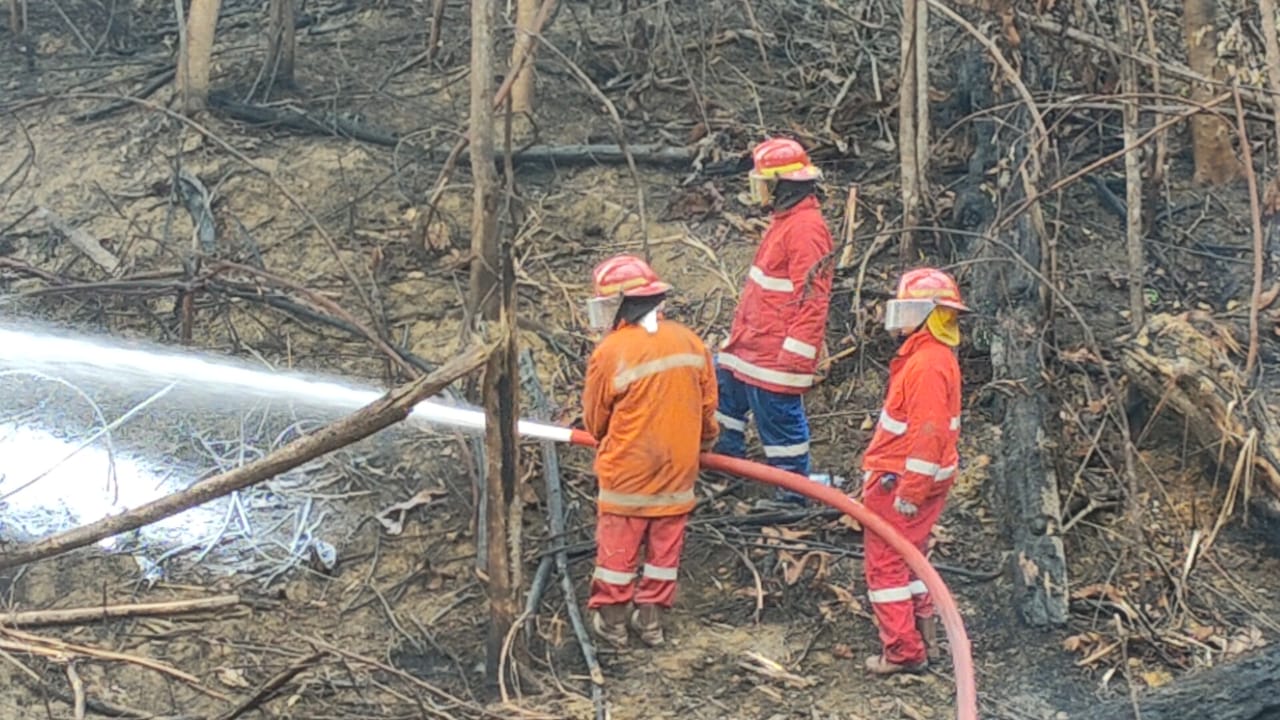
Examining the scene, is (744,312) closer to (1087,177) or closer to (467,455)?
(467,455)

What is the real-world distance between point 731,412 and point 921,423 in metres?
1.90

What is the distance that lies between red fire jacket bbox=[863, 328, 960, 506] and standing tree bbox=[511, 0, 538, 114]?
2282 mm

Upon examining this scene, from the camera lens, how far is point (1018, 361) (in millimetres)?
8609

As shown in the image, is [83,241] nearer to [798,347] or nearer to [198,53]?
[198,53]

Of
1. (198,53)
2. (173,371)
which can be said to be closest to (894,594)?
(173,371)

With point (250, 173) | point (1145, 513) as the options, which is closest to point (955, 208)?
point (1145, 513)

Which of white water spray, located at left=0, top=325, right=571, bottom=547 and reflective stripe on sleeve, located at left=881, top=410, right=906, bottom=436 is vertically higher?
reflective stripe on sleeve, located at left=881, top=410, right=906, bottom=436

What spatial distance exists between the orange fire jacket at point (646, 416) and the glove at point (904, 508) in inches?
36.8

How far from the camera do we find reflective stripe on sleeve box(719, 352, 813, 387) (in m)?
7.93

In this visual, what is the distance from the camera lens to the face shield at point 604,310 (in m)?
6.81

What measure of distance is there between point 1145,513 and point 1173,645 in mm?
1113

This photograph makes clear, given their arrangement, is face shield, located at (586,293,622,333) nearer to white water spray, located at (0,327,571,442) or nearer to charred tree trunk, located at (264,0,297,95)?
white water spray, located at (0,327,571,442)

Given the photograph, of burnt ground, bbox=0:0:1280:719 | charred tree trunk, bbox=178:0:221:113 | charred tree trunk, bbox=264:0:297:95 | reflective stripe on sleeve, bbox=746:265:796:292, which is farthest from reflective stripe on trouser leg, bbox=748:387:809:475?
charred tree trunk, bbox=264:0:297:95

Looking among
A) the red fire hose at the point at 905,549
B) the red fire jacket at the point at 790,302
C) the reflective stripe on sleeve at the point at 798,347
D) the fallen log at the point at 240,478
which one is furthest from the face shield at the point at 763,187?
the fallen log at the point at 240,478
